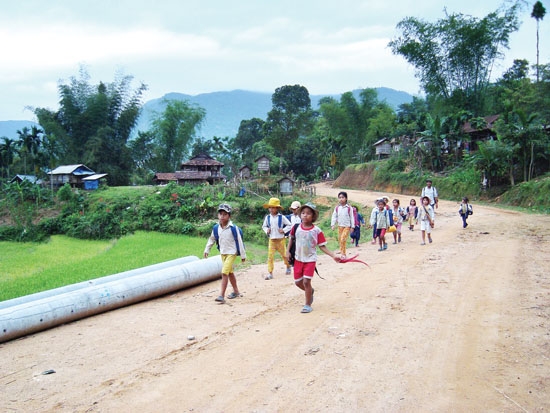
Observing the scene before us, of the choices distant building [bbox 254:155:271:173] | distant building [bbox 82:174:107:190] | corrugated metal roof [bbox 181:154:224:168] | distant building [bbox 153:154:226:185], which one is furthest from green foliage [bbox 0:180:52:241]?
distant building [bbox 254:155:271:173]

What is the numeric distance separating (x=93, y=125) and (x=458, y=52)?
35666 millimetres

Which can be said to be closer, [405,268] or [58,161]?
[405,268]

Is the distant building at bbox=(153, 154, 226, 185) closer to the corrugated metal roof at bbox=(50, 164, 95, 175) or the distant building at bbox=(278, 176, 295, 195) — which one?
the corrugated metal roof at bbox=(50, 164, 95, 175)

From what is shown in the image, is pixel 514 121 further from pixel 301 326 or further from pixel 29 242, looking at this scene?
pixel 29 242

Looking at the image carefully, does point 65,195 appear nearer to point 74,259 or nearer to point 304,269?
point 74,259

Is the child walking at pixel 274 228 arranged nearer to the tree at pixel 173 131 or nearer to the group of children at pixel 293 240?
the group of children at pixel 293 240

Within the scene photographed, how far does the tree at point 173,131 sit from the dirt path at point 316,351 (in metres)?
47.4

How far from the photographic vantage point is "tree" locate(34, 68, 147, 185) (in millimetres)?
44844

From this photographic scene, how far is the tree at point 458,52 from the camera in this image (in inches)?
1458

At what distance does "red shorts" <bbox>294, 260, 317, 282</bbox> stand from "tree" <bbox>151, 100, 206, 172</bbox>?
49183mm

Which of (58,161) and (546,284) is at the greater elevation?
(58,161)

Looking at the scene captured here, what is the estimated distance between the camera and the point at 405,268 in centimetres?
953

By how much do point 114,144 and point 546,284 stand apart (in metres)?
44.5

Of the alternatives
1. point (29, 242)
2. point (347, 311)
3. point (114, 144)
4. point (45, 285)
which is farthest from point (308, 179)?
point (347, 311)
